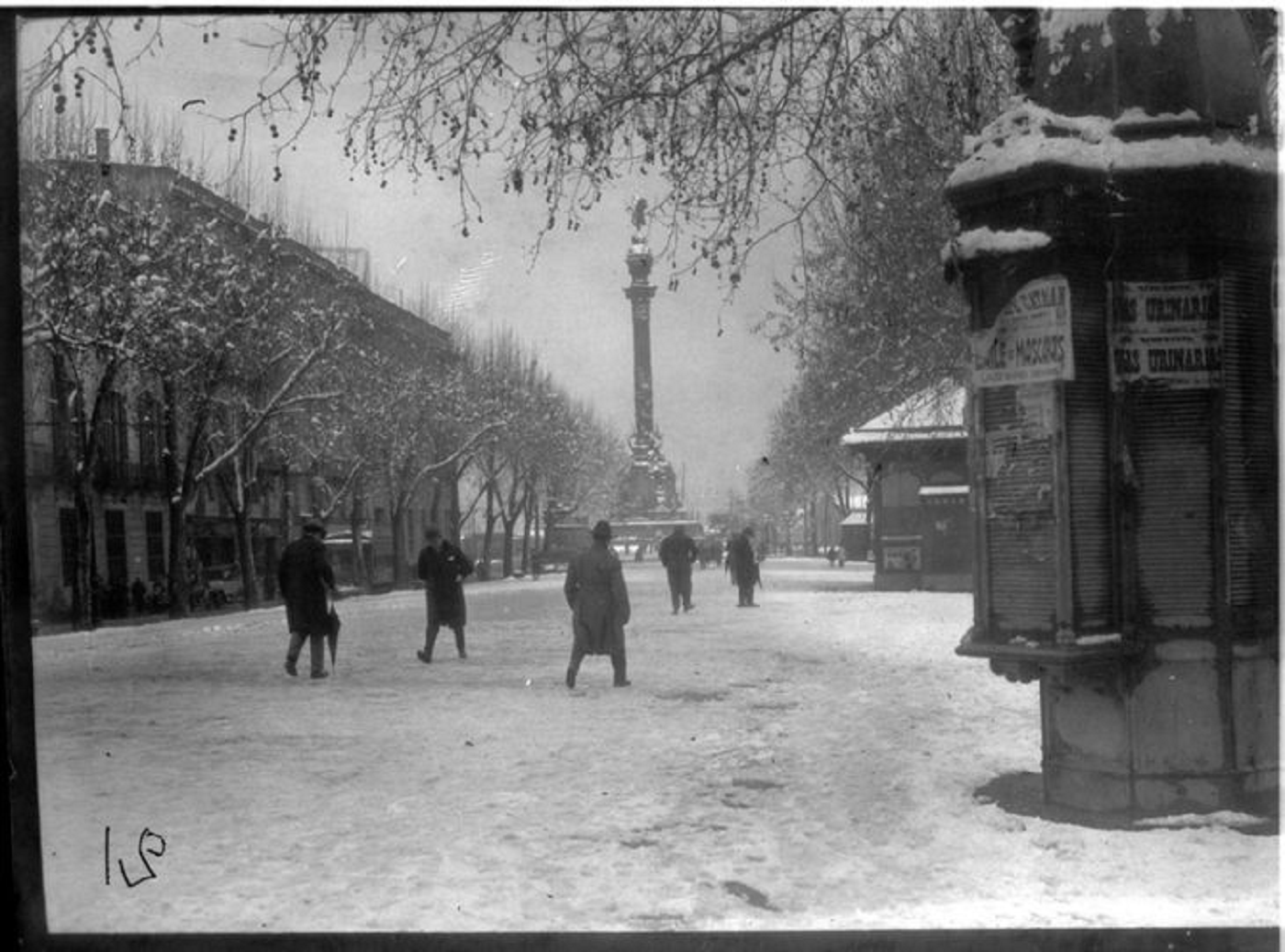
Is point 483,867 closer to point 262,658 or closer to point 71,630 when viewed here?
point 71,630

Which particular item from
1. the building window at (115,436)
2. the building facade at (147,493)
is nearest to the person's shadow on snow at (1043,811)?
the building facade at (147,493)

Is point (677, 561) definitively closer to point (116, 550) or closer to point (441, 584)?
point (441, 584)

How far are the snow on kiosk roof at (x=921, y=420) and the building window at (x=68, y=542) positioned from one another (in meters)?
12.3

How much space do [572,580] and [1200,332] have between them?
5975 mm

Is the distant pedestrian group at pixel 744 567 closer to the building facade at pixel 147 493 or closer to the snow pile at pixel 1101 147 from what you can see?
the building facade at pixel 147 493

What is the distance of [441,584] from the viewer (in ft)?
40.3

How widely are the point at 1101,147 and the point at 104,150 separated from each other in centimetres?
634

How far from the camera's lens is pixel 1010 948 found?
194 inches

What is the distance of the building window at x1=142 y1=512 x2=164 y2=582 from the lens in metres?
7.99

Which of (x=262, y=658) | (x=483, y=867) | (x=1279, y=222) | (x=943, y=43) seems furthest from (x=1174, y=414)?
(x=262, y=658)

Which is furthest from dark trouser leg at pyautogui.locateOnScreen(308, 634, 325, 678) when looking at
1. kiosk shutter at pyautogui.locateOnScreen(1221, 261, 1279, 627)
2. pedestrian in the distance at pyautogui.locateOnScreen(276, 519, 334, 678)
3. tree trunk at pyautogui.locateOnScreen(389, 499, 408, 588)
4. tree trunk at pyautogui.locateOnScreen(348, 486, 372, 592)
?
kiosk shutter at pyautogui.locateOnScreen(1221, 261, 1279, 627)

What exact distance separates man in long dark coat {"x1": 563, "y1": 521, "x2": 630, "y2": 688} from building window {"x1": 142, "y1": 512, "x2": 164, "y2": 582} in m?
3.28

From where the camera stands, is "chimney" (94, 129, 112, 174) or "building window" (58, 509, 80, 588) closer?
"building window" (58, 509, 80, 588)

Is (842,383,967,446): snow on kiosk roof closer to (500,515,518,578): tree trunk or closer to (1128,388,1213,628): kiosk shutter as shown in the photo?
(500,515,518,578): tree trunk
